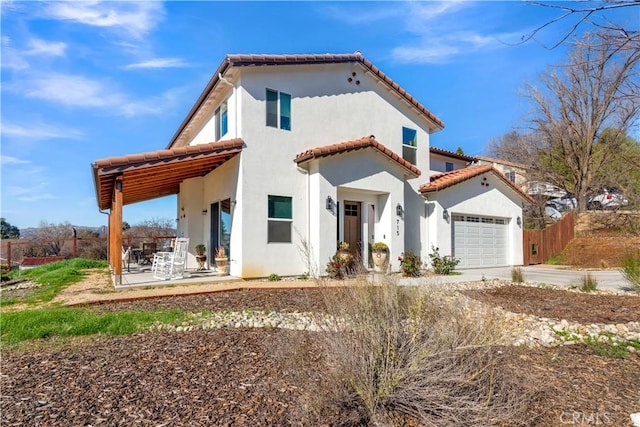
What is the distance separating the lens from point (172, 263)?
1152cm

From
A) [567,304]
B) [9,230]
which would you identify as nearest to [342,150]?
[567,304]

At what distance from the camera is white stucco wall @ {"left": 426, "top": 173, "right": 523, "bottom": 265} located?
15.1 metres

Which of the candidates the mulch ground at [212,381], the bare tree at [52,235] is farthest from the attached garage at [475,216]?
the bare tree at [52,235]

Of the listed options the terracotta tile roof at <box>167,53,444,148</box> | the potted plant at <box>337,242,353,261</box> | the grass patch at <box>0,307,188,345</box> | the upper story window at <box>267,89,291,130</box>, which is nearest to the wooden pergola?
the upper story window at <box>267,89,291,130</box>

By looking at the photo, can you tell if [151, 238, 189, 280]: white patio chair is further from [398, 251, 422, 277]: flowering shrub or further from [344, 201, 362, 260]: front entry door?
[398, 251, 422, 277]: flowering shrub

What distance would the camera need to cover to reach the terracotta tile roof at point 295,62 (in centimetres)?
1106

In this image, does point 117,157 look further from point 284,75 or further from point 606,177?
point 606,177

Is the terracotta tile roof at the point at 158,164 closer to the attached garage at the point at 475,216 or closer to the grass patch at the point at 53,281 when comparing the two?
the grass patch at the point at 53,281

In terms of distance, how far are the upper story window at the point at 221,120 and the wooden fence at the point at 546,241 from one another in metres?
15.9

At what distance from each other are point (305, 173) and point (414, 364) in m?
9.87

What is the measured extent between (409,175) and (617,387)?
1091 cm

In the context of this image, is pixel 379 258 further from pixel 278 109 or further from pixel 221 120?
pixel 221 120

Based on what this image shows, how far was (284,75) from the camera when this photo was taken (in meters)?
12.3

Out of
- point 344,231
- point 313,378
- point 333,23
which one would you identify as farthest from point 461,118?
point 313,378
